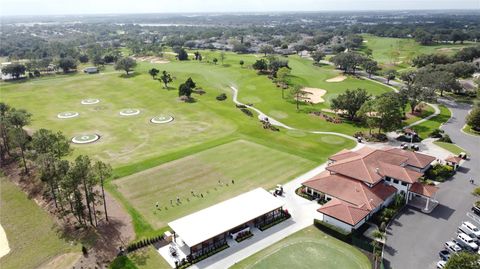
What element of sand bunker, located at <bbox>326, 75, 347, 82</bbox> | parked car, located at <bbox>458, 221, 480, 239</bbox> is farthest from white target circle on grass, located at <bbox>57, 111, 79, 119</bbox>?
parked car, located at <bbox>458, 221, 480, 239</bbox>

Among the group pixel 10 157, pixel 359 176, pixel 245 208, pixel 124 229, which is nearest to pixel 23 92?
pixel 10 157

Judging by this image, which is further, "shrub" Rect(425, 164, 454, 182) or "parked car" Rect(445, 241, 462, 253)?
"shrub" Rect(425, 164, 454, 182)

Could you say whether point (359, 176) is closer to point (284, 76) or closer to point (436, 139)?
point (436, 139)

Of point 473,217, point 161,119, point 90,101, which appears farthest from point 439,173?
point 90,101

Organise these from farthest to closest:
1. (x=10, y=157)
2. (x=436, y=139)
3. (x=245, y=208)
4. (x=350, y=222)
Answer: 1. (x=436, y=139)
2. (x=10, y=157)
3. (x=245, y=208)
4. (x=350, y=222)

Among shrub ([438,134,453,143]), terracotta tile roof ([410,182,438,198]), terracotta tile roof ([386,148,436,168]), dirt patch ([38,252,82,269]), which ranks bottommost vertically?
dirt patch ([38,252,82,269])

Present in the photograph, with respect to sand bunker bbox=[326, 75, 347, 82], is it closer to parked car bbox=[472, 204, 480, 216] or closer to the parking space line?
parked car bbox=[472, 204, 480, 216]
